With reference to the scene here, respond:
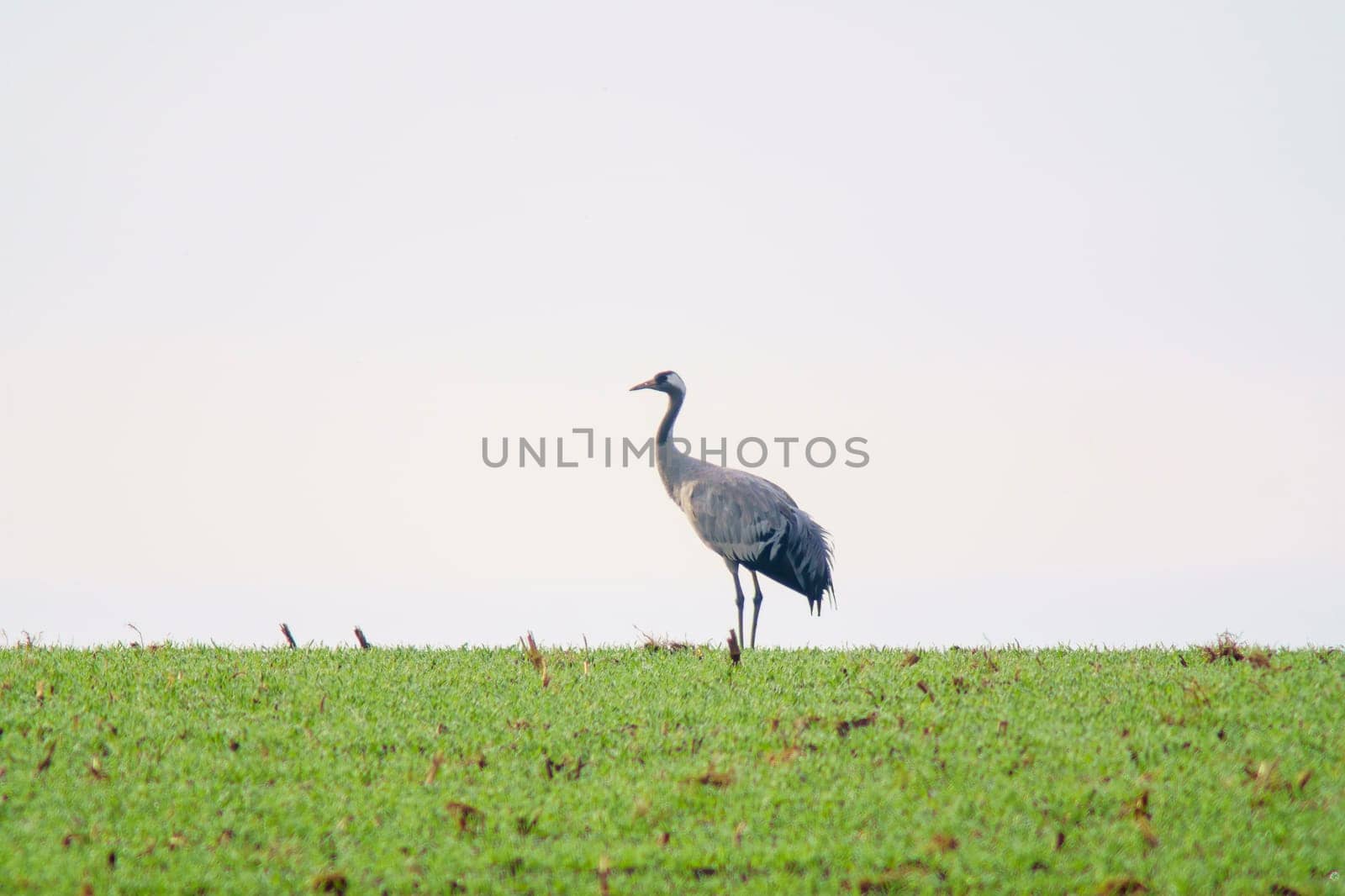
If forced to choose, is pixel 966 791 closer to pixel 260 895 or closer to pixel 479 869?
pixel 479 869

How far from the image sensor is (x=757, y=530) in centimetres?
1395

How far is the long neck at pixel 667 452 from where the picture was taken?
14.8 meters

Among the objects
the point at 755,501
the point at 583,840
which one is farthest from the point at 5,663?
the point at 755,501

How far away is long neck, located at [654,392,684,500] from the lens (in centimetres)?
1482

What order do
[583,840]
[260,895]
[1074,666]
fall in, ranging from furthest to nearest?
[1074,666] < [583,840] < [260,895]

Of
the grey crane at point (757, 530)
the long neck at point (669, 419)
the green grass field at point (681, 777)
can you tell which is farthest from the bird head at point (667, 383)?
the green grass field at point (681, 777)

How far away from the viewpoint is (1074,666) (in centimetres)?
989

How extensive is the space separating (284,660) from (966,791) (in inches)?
242

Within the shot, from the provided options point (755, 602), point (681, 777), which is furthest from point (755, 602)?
point (681, 777)

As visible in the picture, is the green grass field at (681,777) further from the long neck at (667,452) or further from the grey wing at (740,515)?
the long neck at (667,452)

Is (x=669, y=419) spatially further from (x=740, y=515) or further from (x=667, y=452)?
(x=740, y=515)

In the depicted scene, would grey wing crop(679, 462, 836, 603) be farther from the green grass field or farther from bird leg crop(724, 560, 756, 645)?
the green grass field

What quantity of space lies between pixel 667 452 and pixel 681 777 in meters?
7.95

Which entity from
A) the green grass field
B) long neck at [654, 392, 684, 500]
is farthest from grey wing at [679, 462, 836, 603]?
the green grass field
